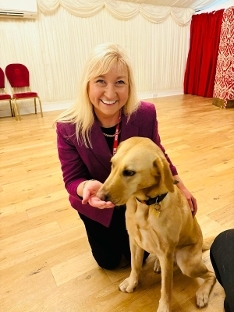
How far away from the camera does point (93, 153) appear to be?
1.30m

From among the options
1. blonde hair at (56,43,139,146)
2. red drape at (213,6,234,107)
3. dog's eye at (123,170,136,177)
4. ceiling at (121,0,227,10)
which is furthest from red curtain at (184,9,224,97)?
dog's eye at (123,170,136,177)

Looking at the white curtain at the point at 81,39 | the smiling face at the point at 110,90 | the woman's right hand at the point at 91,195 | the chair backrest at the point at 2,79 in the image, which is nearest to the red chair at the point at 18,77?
the chair backrest at the point at 2,79

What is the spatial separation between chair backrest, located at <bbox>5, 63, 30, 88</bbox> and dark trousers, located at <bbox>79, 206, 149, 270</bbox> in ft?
16.0

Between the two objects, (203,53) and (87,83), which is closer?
(87,83)

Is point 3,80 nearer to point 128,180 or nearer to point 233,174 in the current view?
point 233,174

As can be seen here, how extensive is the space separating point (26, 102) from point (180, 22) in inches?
209

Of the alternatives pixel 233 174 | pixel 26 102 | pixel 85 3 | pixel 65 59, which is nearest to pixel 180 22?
pixel 85 3

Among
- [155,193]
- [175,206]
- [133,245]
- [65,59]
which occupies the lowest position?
[133,245]

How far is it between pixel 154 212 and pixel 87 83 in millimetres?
730

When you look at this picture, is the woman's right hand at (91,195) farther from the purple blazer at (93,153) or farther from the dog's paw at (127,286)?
the dog's paw at (127,286)

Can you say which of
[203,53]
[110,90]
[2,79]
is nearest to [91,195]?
[110,90]

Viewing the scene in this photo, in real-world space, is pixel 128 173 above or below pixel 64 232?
above

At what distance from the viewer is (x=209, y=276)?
132 centimetres

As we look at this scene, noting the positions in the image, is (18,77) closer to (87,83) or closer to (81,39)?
(81,39)
